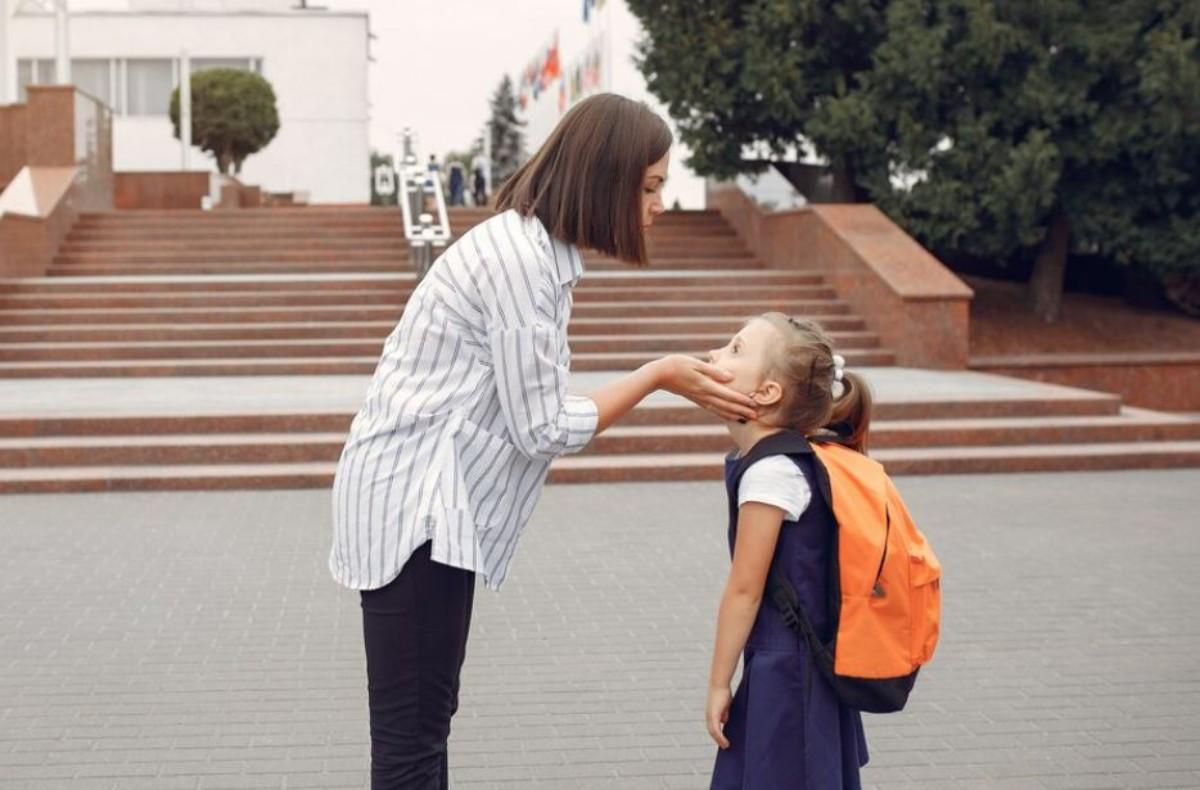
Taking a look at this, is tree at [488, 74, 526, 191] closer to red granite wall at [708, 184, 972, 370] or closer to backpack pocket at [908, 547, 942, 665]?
red granite wall at [708, 184, 972, 370]

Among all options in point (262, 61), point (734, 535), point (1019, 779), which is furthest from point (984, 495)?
point (262, 61)

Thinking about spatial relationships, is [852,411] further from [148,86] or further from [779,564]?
[148,86]

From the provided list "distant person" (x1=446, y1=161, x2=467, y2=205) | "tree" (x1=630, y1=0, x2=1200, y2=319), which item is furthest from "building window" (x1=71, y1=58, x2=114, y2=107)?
"tree" (x1=630, y1=0, x2=1200, y2=319)

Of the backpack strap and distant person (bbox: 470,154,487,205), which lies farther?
distant person (bbox: 470,154,487,205)

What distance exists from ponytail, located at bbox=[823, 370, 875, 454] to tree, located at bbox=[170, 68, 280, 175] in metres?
30.4

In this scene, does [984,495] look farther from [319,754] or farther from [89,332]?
[89,332]

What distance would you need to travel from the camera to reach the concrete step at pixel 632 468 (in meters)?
9.70

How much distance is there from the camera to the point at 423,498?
2760 mm

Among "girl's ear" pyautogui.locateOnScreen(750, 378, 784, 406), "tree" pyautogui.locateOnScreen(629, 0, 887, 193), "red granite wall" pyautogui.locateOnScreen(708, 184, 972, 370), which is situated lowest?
"red granite wall" pyautogui.locateOnScreen(708, 184, 972, 370)

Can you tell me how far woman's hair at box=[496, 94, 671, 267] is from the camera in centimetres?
275

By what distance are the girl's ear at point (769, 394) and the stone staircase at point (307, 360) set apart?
7.25m

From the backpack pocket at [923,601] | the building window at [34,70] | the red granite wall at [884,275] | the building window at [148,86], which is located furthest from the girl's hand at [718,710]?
the building window at [34,70]

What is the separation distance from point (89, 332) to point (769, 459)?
1329cm

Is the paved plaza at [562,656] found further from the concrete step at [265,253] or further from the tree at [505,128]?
the tree at [505,128]
